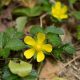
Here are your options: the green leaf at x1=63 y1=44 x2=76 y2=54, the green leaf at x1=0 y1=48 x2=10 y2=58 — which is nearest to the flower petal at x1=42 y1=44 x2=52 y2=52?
the green leaf at x1=63 y1=44 x2=76 y2=54

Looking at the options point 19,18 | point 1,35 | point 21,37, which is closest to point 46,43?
point 21,37

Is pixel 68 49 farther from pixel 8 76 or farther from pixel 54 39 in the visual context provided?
pixel 8 76

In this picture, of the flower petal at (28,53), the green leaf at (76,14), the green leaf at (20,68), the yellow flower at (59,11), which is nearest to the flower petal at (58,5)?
the yellow flower at (59,11)

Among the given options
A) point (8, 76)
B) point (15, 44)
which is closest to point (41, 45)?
point (15, 44)

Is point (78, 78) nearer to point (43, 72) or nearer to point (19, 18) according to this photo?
point (43, 72)

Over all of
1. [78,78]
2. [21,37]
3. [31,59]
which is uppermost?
[21,37]

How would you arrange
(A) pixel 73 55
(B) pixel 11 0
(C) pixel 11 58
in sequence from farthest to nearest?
(B) pixel 11 0 → (A) pixel 73 55 → (C) pixel 11 58

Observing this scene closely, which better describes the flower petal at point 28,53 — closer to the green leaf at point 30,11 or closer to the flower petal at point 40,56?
the flower petal at point 40,56
